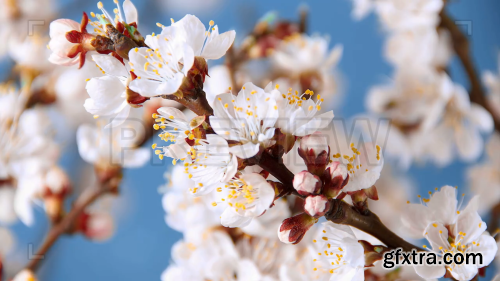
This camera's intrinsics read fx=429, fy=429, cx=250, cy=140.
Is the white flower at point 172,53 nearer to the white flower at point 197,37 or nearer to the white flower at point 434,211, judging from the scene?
the white flower at point 197,37

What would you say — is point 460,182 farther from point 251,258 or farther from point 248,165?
point 248,165

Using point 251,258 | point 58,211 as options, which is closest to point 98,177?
point 58,211

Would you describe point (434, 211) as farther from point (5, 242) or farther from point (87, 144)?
point (5, 242)

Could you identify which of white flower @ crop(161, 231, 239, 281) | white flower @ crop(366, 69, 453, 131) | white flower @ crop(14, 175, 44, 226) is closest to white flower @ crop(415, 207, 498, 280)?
white flower @ crop(161, 231, 239, 281)

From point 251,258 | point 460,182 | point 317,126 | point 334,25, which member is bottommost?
point 460,182

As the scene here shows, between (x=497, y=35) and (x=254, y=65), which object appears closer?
(x=254, y=65)

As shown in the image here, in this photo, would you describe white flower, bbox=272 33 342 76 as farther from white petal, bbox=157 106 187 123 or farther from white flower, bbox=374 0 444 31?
white petal, bbox=157 106 187 123
